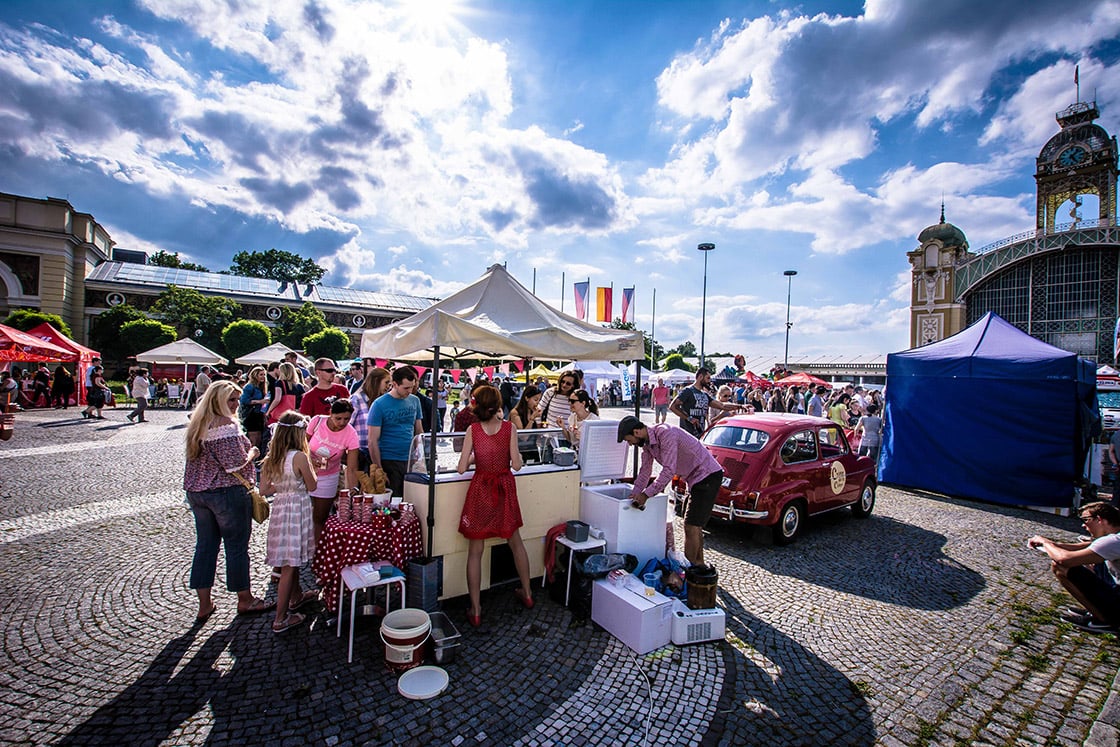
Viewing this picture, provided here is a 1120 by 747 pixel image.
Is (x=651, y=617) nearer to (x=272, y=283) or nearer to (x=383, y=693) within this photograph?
(x=383, y=693)

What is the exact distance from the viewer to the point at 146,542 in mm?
5688

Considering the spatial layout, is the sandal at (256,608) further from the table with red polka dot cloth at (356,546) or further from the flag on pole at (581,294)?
the flag on pole at (581,294)

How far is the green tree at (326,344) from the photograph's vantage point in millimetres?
48312

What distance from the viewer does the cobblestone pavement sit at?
9.70 ft

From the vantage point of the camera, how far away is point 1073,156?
4788 cm

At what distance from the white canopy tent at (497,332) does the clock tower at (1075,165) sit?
6047 centimetres

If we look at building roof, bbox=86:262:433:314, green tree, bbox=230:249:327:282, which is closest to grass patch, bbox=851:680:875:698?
building roof, bbox=86:262:433:314

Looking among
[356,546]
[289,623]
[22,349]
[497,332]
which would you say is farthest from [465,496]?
[22,349]

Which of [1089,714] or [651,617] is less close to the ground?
[651,617]

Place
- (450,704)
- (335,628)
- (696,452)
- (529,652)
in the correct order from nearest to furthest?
(450,704)
(529,652)
(335,628)
(696,452)

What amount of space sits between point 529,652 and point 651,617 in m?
0.96

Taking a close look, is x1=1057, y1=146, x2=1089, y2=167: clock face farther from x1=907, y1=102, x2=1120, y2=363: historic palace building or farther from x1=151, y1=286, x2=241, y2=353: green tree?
x1=151, y1=286, x2=241, y2=353: green tree

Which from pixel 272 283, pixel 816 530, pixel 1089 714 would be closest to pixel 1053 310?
pixel 816 530

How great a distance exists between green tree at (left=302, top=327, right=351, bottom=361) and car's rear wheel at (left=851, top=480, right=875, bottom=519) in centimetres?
4915
